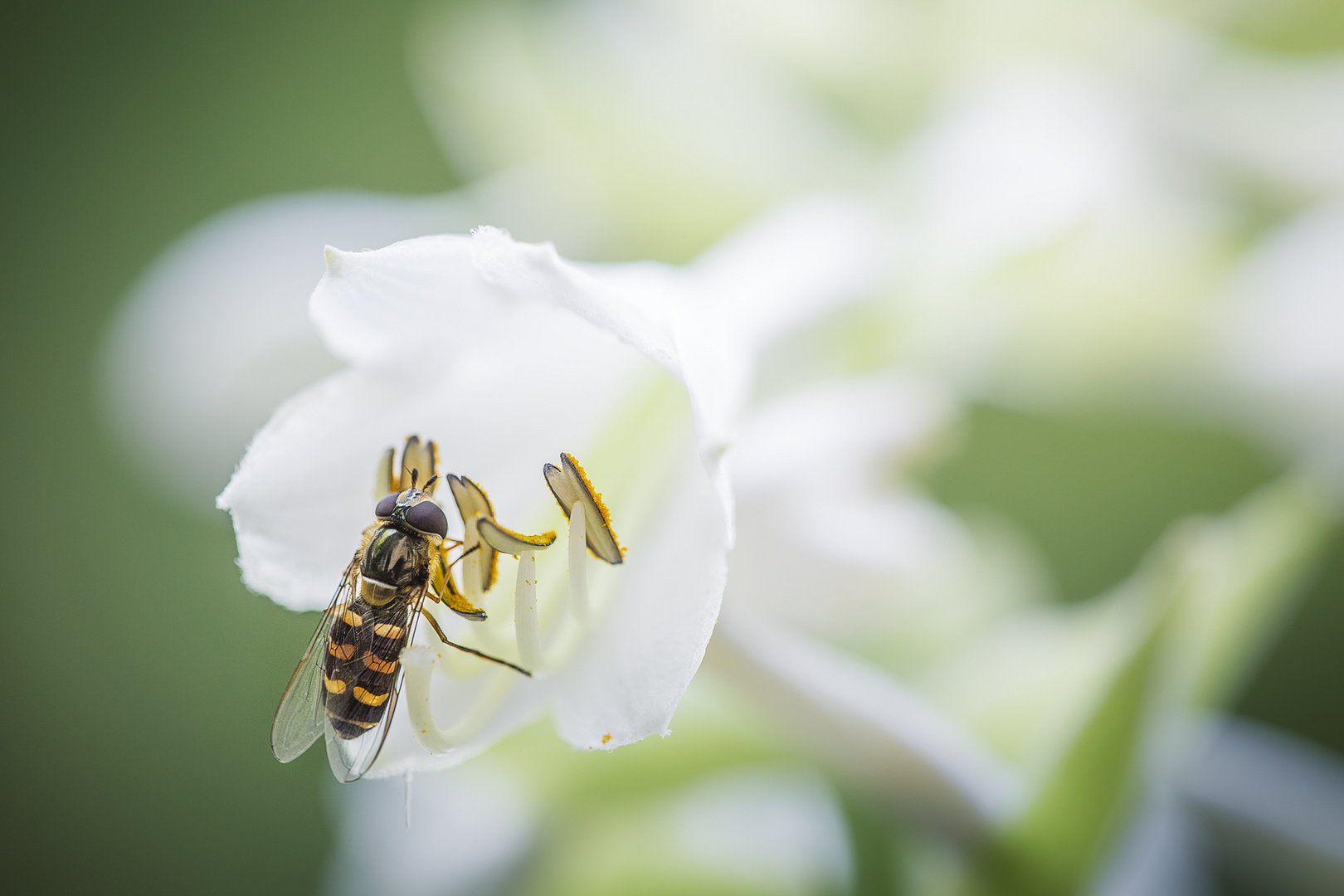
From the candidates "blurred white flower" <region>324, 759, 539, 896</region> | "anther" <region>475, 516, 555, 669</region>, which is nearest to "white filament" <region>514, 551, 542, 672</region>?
"anther" <region>475, 516, 555, 669</region>

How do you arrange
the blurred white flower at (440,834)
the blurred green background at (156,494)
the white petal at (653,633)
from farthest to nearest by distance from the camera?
the blurred green background at (156,494) → the blurred white flower at (440,834) → the white petal at (653,633)

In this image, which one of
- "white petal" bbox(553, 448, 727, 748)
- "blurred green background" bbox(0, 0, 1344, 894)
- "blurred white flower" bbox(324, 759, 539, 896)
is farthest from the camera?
"blurred green background" bbox(0, 0, 1344, 894)

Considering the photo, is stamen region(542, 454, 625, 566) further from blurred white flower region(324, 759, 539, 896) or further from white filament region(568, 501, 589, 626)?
blurred white flower region(324, 759, 539, 896)

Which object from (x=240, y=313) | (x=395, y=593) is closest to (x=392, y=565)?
(x=395, y=593)

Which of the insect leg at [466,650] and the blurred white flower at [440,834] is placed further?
the blurred white flower at [440,834]

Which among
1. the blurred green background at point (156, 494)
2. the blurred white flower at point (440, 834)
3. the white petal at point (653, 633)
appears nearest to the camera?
the white petal at point (653, 633)

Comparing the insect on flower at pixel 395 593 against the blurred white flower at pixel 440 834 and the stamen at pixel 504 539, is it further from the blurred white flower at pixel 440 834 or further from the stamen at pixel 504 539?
the blurred white flower at pixel 440 834

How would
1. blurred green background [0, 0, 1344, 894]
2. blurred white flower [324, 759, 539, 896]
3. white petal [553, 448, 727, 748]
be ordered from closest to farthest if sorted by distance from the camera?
white petal [553, 448, 727, 748] < blurred white flower [324, 759, 539, 896] < blurred green background [0, 0, 1344, 894]

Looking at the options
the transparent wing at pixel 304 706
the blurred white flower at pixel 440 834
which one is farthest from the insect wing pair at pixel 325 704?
the blurred white flower at pixel 440 834
